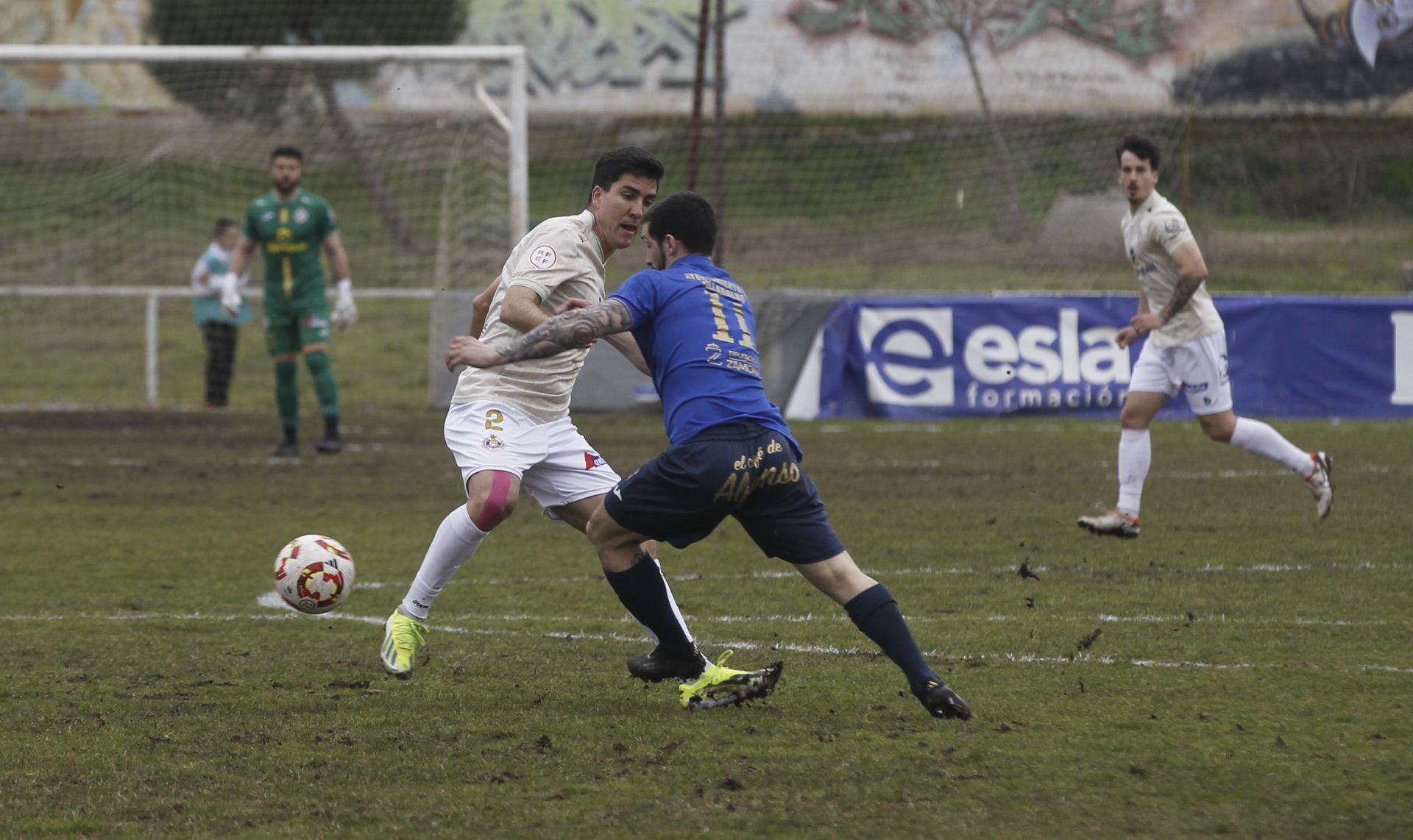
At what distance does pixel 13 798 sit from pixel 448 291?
13.5m

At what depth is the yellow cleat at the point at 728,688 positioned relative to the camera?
545 cm

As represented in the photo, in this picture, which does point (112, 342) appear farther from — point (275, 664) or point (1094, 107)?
point (275, 664)

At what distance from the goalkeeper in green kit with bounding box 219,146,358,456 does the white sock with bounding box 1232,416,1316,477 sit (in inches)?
272

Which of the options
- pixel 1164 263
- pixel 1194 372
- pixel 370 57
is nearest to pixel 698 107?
pixel 370 57

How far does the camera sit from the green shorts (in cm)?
1312

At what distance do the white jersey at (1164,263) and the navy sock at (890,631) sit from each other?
16.4 ft

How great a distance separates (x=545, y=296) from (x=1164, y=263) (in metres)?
5.03

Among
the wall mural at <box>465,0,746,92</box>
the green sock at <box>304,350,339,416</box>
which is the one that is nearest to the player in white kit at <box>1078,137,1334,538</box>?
the green sock at <box>304,350,339,416</box>

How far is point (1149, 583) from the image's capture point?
25.4ft

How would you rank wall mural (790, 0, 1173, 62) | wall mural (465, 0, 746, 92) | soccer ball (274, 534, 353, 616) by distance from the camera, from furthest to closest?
wall mural (465, 0, 746, 92) → wall mural (790, 0, 1173, 62) → soccer ball (274, 534, 353, 616)

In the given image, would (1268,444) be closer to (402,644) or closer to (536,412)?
(536,412)

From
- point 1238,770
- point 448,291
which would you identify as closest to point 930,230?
point 448,291

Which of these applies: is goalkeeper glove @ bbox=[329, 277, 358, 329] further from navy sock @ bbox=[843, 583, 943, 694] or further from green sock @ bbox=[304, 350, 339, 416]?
navy sock @ bbox=[843, 583, 943, 694]

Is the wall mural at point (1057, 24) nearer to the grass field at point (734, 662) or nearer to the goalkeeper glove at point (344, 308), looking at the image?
the goalkeeper glove at point (344, 308)
